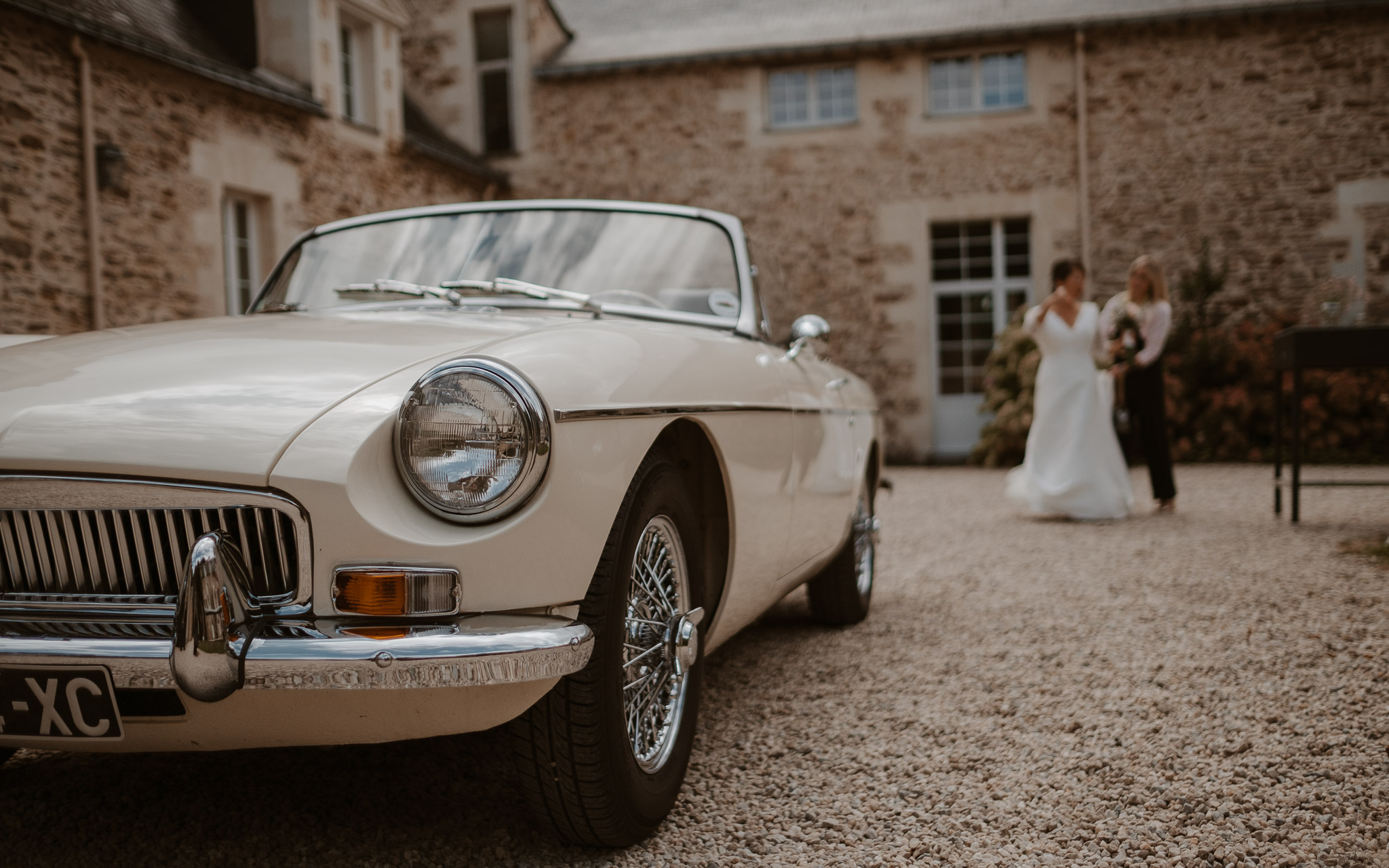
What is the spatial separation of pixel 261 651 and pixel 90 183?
7.60 meters

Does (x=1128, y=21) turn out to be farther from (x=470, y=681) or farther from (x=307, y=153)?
(x=470, y=681)

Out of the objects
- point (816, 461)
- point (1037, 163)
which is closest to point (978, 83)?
point (1037, 163)

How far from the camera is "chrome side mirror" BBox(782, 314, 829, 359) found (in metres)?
3.17

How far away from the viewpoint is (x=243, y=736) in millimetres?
1654

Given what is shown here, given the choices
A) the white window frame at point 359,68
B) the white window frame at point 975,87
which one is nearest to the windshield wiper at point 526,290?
the white window frame at point 359,68

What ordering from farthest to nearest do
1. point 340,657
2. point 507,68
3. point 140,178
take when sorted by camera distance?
point 507,68
point 140,178
point 340,657

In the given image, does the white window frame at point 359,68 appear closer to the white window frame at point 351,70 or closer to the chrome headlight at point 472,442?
the white window frame at point 351,70

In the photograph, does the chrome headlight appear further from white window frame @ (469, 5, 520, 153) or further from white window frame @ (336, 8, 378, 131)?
white window frame @ (469, 5, 520, 153)

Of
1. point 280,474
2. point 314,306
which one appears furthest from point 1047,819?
point 314,306

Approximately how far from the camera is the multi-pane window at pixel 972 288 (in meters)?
13.2

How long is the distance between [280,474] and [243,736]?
1.37 ft

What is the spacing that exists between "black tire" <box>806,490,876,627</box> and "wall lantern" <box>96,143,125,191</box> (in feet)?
21.5

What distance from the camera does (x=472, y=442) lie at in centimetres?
170

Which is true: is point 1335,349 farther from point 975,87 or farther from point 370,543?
point 975,87
